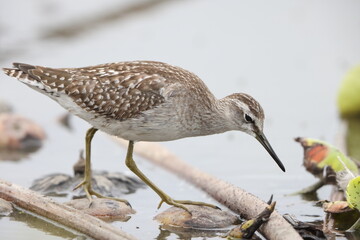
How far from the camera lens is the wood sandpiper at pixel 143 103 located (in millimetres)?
9328

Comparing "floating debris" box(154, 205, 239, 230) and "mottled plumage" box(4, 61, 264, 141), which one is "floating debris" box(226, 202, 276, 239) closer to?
"floating debris" box(154, 205, 239, 230)

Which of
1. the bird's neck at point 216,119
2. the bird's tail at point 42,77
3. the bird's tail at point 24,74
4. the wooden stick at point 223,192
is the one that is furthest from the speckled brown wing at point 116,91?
the wooden stick at point 223,192

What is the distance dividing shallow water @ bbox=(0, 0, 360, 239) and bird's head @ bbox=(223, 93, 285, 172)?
0.67 m

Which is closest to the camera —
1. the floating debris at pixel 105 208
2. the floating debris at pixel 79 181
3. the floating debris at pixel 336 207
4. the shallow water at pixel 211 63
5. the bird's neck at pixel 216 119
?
the floating debris at pixel 336 207

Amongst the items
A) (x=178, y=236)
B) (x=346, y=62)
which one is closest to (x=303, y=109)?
(x=346, y=62)

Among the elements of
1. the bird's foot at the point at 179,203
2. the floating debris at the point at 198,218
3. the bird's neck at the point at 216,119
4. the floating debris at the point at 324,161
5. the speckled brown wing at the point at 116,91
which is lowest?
the floating debris at the point at 198,218

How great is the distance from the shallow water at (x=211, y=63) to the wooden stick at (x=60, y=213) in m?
0.17

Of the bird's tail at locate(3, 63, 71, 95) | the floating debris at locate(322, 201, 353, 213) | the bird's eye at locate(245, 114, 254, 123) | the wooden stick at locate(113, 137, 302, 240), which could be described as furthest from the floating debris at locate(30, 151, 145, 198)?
the floating debris at locate(322, 201, 353, 213)

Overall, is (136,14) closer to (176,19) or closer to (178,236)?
(176,19)

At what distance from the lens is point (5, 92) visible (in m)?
13.7

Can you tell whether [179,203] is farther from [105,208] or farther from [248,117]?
[248,117]

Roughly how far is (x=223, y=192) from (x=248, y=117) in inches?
36.9

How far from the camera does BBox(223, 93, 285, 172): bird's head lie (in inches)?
379

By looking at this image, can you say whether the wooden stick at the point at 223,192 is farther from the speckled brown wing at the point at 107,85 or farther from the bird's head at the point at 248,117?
the speckled brown wing at the point at 107,85
